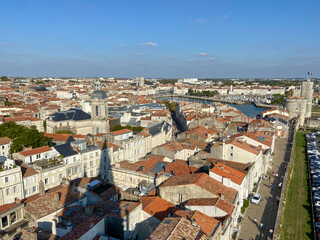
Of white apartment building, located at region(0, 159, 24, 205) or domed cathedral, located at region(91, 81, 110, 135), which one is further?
domed cathedral, located at region(91, 81, 110, 135)

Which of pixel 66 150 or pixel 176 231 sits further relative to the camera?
pixel 66 150

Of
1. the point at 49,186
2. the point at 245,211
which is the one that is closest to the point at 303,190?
the point at 245,211

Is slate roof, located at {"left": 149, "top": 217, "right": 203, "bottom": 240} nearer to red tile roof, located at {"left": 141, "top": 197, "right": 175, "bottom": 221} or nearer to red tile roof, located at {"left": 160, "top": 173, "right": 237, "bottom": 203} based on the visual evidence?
red tile roof, located at {"left": 141, "top": 197, "right": 175, "bottom": 221}

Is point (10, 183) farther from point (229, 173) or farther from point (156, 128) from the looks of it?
point (156, 128)

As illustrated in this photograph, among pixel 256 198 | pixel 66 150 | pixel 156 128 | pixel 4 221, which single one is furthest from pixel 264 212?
pixel 156 128

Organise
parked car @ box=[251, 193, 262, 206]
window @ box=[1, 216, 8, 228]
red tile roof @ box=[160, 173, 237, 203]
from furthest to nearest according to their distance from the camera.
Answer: parked car @ box=[251, 193, 262, 206] < red tile roof @ box=[160, 173, 237, 203] < window @ box=[1, 216, 8, 228]

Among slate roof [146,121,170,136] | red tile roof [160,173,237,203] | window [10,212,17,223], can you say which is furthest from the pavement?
slate roof [146,121,170,136]

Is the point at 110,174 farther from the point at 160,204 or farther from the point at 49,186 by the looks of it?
the point at 160,204

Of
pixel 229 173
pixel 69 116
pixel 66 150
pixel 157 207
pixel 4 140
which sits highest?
pixel 69 116
